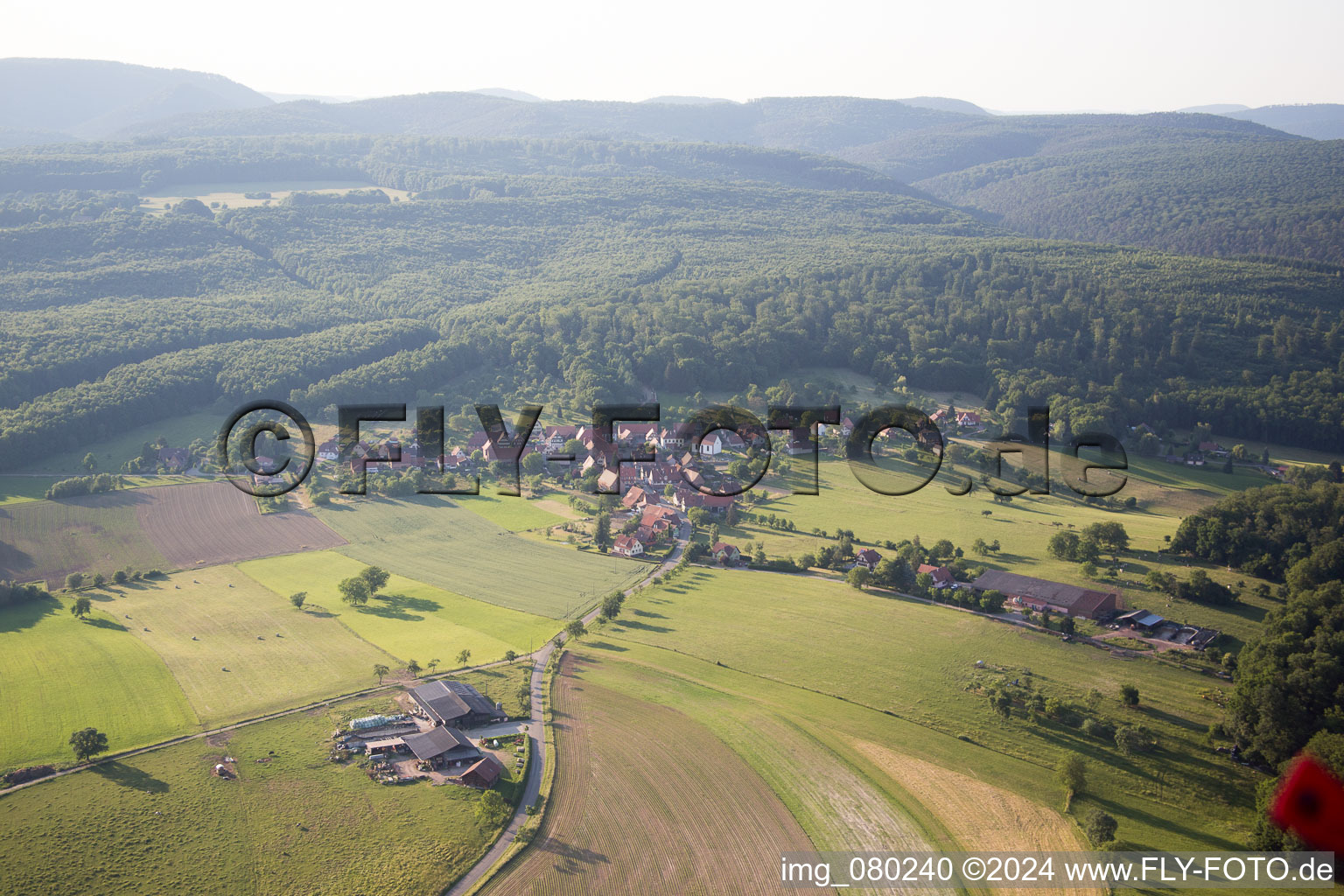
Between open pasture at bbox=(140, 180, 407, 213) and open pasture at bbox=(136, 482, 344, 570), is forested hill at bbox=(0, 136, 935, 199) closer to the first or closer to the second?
open pasture at bbox=(140, 180, 407, 213)

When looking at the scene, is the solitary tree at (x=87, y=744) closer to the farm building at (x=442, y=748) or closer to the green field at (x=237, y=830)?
the green field at (x=237, y=830)

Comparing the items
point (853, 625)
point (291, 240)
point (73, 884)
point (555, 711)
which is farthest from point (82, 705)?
point (291, 240)

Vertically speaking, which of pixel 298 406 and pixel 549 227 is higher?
pixel 549 227

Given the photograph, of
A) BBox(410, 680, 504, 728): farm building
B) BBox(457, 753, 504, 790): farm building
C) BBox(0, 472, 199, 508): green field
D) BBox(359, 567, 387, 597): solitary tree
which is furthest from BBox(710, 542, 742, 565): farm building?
BBox(0, 472, 199, 508): green field

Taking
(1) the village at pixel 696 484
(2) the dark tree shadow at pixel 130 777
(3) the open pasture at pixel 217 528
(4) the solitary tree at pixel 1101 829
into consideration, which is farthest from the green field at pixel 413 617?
(4) the solitary tree at pixel 1101 829

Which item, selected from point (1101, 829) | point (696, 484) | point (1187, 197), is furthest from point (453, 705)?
point (1187, 197)

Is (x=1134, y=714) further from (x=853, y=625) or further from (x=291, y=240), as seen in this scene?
(x=291, y=240)
